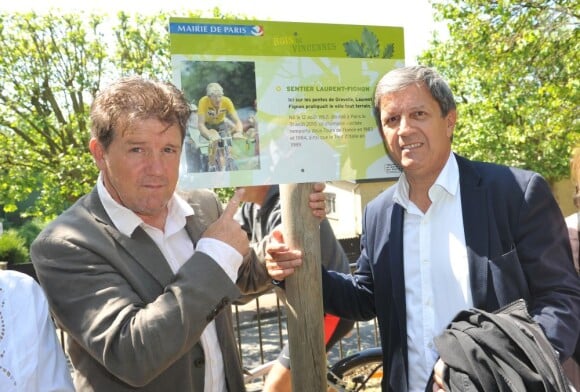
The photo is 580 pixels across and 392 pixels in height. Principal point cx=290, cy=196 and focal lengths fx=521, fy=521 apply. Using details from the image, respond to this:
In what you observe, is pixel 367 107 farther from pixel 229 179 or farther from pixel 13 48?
pixel 13 48

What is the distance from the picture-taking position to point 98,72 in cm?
A: 1469

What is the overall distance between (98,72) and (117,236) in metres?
14.2

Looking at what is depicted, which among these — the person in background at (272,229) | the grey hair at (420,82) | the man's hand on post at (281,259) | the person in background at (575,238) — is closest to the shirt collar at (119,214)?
the man's hand on post at (281,259)

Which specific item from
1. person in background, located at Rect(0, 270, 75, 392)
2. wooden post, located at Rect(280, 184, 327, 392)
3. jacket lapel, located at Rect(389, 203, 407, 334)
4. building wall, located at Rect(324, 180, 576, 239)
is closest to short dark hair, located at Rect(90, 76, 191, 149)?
person in background, located at Rect(0, 270, 75, 392)

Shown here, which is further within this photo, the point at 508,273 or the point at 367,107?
the point at 367,107

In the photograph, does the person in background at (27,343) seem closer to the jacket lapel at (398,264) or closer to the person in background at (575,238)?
the jacket lapel at (398,264)

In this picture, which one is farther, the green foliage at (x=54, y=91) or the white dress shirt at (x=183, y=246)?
the green foliage at (x=54, y=91)

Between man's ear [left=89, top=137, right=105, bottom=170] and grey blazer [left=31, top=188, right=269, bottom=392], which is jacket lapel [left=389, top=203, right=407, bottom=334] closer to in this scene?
grey blazer [left=31, top=188, right=269, bottom=392]

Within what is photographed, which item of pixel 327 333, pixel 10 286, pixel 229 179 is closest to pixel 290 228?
pixel 229 179

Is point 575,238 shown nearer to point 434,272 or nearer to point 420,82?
point 434,272

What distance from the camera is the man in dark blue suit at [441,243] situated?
1.97m

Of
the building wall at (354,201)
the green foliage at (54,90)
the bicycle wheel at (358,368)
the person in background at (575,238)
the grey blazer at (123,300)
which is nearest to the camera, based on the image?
the grey blazer at (123,300)

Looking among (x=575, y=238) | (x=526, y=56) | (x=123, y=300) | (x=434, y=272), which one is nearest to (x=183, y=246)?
(x=123, y=300)

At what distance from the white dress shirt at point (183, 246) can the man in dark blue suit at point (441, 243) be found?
0.46 metres
